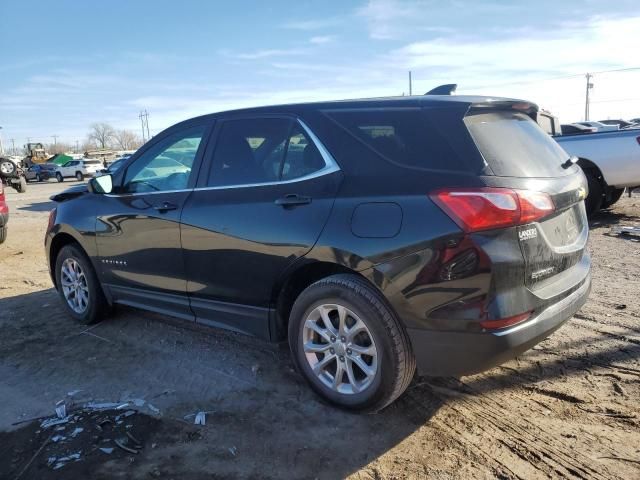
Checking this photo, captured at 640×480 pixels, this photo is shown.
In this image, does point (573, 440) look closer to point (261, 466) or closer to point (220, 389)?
point (261, 466)

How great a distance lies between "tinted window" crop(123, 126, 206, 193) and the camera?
4023mm

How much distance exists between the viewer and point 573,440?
2812mm

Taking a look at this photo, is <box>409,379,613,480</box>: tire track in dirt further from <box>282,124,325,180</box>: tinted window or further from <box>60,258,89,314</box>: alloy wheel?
<box>60,258,89,314</box>: alloy wheel

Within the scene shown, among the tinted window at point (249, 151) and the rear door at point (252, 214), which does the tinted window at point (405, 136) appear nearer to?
the rear door at point (252, 214)

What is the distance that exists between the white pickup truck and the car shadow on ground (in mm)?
6938

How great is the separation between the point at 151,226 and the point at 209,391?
1369mm

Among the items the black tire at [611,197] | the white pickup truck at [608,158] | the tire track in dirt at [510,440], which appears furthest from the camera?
the black tire at [611,197]

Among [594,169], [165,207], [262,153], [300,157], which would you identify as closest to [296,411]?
[300,157]

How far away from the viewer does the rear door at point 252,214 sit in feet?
10.5

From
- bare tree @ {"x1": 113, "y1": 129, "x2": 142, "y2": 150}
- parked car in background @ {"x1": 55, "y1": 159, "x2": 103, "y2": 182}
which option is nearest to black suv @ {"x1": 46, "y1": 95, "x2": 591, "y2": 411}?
parked car in background @ {"x1": 55, "y1": 159, "x2": 103, "y2": 182}

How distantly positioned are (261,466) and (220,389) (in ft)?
3.10

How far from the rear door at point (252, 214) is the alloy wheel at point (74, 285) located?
1.61 metres

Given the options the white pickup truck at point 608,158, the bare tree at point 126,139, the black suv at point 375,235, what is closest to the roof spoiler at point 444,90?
the black suv at point 375,235

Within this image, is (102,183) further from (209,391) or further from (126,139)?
(126,139)
